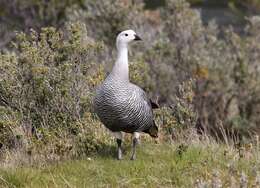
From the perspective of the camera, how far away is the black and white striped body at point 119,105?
8.21 meters

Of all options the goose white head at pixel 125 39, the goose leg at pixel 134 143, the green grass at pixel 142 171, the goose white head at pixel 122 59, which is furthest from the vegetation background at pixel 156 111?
the goose white head at pixel 125 39

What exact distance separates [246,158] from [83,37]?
3.22 m

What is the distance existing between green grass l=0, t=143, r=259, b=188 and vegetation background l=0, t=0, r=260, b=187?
0.04 feet

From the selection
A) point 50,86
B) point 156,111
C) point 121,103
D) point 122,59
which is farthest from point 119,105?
point 156,111

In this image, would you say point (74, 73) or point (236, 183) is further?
point (74, 73)

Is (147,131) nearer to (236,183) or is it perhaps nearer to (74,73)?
(74,73)

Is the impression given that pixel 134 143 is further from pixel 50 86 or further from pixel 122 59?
pixel 50 86

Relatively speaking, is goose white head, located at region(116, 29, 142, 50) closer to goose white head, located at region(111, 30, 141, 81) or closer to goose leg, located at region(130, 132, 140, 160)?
goose white head, located at region(111, 30, 141, 81)

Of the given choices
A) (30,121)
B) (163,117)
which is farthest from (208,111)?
(30,121)

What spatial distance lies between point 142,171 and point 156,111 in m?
2.75

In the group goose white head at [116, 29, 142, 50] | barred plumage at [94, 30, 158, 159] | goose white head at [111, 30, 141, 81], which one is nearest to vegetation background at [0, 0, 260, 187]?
barred plumage at [94, 30, 158, 159]

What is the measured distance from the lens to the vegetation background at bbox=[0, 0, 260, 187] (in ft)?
24.9

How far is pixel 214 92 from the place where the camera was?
16.2 metres

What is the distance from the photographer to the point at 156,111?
34.1 feet
